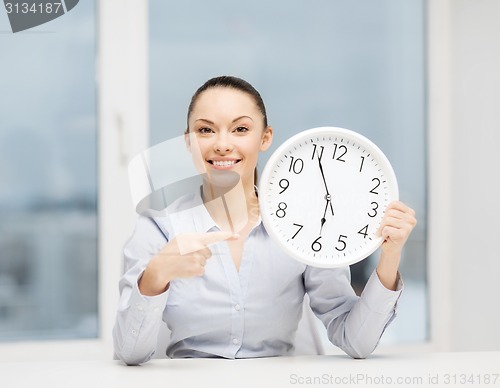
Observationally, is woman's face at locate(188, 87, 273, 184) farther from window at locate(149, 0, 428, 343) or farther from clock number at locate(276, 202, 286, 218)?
window at locate(149, 0, 428, 343)

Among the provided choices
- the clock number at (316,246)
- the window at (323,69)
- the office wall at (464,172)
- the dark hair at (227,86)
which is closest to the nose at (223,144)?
the dark hair at (227,86)

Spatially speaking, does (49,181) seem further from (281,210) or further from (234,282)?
(281,210)

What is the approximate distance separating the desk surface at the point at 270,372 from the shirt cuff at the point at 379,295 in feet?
0.27

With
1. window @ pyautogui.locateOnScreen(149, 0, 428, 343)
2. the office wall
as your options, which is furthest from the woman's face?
Result: the office wall

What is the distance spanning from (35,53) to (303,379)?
66.0 inches

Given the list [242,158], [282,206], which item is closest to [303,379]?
[282,206]

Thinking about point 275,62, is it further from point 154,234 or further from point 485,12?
point 154,234

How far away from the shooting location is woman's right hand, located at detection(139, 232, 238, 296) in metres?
1.03

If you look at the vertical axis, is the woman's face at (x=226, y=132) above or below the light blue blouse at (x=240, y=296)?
above

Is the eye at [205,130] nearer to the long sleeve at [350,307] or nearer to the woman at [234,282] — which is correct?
the woman at [234,282]

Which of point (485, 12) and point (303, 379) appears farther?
point (485, 12)

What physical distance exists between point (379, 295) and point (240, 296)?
0.26 meters

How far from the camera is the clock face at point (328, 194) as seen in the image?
109 centimetres

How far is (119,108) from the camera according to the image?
7.56ft
